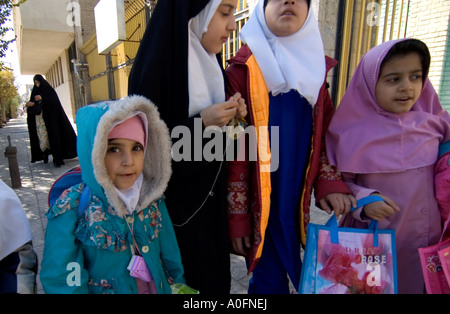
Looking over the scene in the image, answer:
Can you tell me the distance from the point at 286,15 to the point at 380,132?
28.3 inches

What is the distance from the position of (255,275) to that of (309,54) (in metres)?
1.21

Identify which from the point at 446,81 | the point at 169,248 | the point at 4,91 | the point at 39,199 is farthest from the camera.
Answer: the point at 4,91

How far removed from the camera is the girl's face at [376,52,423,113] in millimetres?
1353

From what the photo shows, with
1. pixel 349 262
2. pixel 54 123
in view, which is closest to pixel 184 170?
pixel 349 262

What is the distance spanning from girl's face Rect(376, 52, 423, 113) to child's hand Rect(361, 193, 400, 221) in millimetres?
437

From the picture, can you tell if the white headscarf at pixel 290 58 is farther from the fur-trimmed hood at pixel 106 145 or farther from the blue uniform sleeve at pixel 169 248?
the blue uniform sleeve at pixel 169 248

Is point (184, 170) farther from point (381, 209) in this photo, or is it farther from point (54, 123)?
point (54, 123)

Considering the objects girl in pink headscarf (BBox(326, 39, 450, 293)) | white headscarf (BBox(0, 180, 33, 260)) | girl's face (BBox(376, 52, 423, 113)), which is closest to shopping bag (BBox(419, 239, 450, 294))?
girl in pink headscarf (BBox(326, 39, 450, 293))

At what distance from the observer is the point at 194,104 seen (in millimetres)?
1272

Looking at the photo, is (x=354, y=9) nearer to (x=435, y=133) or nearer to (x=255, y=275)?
(x=435, y=133)

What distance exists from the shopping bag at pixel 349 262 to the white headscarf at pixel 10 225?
47.5 inches

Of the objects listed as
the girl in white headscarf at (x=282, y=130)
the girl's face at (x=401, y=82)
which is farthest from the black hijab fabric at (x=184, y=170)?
the girl's face at (x=401, y=82)
